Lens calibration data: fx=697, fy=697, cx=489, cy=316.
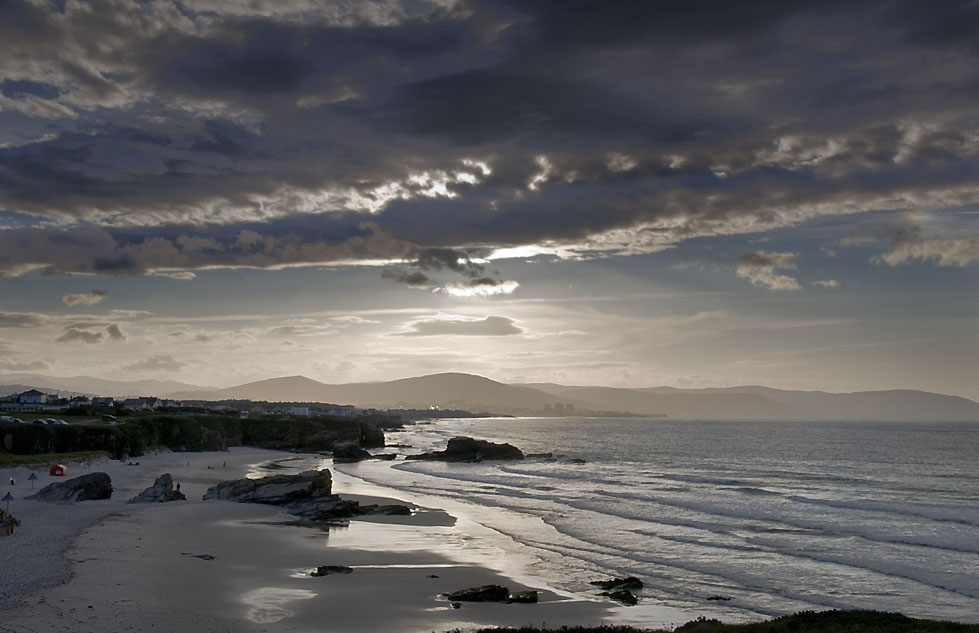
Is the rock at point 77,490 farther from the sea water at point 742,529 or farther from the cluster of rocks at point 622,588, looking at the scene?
the cluster of rocks at point 622,588

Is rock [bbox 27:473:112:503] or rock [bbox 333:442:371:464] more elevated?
rock [bbox 27:473:112:503]

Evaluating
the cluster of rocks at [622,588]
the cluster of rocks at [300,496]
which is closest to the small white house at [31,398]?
the cluster of rocks at [300,496]

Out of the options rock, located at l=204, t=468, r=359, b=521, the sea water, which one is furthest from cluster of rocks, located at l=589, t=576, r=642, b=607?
rock, located at l=204, t=468, r=359, b=521

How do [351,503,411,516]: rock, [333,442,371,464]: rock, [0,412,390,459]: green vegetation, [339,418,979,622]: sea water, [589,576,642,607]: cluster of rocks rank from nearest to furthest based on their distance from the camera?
[589,576,642,607]: cluster of rocks < [339,418,979,622]: sea water < [351,503,411,516]: rock < [0,412,390,459]: green vegetation < [333,442,371,464]: rock

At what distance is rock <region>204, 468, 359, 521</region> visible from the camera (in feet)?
156

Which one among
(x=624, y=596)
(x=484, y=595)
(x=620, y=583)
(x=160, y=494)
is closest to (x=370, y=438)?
(x=160, y=494)

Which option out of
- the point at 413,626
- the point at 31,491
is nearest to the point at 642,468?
the point at 31,491

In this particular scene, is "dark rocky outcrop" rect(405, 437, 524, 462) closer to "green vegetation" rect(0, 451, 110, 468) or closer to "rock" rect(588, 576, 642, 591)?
"green vegetation" rect(0, 451, 110, 468)

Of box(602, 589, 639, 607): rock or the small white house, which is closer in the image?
box(602, 589, 639, 607): rock

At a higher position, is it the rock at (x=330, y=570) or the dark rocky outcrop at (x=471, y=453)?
the rock at (x=330, y=570)

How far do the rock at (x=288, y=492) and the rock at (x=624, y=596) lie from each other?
23.5 m

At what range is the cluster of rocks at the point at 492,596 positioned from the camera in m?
25.1

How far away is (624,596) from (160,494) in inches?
1349

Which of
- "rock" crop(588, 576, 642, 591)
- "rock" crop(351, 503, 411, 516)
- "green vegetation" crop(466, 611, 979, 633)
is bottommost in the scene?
"rock" crop(351, 503, 411, 516)
